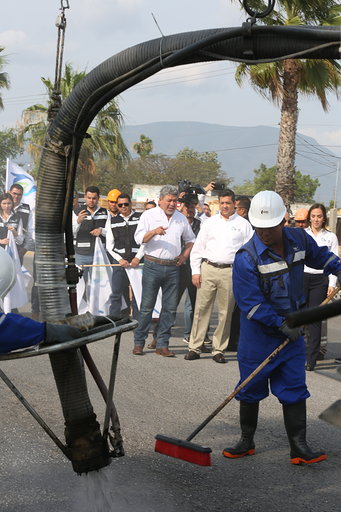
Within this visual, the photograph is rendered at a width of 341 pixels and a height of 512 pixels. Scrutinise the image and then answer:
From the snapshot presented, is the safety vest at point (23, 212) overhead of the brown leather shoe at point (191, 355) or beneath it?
overhead

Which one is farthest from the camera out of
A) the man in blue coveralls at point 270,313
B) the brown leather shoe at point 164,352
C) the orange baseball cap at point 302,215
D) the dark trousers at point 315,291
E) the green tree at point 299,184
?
the green tree at point 299,184

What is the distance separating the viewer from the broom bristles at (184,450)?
5164 millimetres

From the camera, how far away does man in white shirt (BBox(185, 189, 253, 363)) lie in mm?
9445

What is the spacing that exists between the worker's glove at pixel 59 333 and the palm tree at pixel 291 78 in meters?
14.7

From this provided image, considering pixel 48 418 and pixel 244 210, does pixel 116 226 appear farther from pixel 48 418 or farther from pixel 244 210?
pixel 48 418

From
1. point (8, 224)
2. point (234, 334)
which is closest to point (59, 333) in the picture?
point (234, 334)

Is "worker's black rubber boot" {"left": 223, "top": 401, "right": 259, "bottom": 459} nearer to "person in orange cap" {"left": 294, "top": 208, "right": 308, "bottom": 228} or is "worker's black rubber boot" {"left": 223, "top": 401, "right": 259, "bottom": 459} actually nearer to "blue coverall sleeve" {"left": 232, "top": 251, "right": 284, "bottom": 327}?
"blue coverall sleeve" {"left": 232, "top": 251, "right": 284, "bottom": 327}

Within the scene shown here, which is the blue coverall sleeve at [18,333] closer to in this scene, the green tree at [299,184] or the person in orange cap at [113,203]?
the person in orange cap at [113,203]

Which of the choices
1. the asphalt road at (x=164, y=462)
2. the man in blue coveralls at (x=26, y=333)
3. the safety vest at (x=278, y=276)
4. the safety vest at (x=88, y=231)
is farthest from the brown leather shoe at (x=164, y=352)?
the man in blue coveralls at (x=26, y=333)

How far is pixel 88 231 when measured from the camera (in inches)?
477

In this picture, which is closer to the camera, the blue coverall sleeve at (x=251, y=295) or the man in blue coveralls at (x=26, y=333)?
the man in blue coveralls at (x=26, y=333)

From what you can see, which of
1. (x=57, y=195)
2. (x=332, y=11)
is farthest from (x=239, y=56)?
(x=332, y=11)

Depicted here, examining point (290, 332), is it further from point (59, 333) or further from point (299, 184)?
point (299, 184)

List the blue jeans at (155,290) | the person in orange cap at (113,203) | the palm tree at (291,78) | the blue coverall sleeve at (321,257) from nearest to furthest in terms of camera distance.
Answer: the blue coverall sleeve at (321,257)
the blue jeans at (155,290)
the person in orange cap at (113,203)
the palm tree at (291,78)
